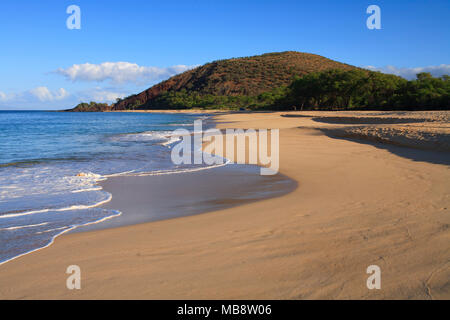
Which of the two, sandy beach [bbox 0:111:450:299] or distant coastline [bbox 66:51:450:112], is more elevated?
distant coastline [bbox 66:51:450:112]

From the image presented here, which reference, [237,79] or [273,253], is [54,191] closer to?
[273,253]

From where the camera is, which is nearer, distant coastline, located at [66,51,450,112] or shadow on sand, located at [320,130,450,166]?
shadow on sand, located at [320,130,450,166]

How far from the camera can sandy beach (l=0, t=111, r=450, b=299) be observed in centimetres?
262

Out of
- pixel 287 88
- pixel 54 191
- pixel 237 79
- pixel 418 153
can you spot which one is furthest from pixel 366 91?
pixel 237 79

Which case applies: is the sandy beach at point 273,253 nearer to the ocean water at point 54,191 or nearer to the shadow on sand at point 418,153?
the ocean water at point 54,191

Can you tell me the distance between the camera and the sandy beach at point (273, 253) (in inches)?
103

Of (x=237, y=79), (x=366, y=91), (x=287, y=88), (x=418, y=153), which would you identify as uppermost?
(x=237, y=79)

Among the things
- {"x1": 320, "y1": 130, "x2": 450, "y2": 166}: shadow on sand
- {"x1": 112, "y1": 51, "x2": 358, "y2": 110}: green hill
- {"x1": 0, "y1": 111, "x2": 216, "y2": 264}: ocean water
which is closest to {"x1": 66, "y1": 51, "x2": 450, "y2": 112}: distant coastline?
{"x1": 112, "y1": 51, "x2": 358, "y2": 110}: green hill

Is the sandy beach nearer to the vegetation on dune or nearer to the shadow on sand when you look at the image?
the shadow on sand

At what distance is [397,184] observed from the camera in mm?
6121

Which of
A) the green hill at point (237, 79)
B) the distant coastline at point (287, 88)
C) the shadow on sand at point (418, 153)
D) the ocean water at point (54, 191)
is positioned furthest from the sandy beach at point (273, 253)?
the green hill at point (237, 79)

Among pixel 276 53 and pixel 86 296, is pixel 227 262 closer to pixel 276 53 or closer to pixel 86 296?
pixel 86 296

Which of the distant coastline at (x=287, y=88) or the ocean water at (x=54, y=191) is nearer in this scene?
the ocean water at (x=54, y=191)

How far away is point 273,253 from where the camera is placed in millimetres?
3277
